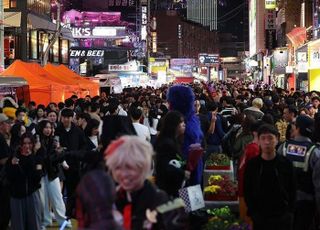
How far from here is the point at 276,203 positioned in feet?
19.9

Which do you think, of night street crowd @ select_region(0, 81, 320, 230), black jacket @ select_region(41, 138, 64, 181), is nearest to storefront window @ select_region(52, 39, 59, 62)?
night street crowd @ select_region(0, 81, 320, 230)

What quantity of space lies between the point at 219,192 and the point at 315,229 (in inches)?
50.8

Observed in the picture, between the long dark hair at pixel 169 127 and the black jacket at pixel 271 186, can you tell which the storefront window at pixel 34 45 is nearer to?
the long dark hair at pixel 169 127

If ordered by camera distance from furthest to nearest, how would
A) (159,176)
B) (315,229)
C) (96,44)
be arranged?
(96,44), (315,229), (159,176)

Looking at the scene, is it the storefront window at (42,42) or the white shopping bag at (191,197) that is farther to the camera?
the storefront window at (42,42)

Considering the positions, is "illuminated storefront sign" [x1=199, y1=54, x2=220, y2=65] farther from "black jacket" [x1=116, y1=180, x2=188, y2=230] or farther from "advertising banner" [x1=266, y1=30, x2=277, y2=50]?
"black jacket" [x1=116, y1=180, x2=188, y2=230]

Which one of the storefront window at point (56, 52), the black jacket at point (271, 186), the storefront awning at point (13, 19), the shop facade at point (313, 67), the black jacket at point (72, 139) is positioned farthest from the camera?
the storefront window at point (56, 52)

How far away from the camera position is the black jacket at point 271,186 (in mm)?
6008

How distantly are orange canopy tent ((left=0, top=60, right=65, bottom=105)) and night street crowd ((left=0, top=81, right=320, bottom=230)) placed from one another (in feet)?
36.6

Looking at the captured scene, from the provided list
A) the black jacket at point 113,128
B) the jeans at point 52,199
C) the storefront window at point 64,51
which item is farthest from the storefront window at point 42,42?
the black jacket at point 113,128

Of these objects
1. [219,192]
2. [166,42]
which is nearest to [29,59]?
[219,192]

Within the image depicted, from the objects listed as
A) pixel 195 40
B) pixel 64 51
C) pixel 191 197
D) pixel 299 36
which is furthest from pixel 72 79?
pixel 195 40

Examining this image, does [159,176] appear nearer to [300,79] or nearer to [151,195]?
[151,195]

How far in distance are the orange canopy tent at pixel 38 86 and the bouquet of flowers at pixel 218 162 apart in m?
12.7
